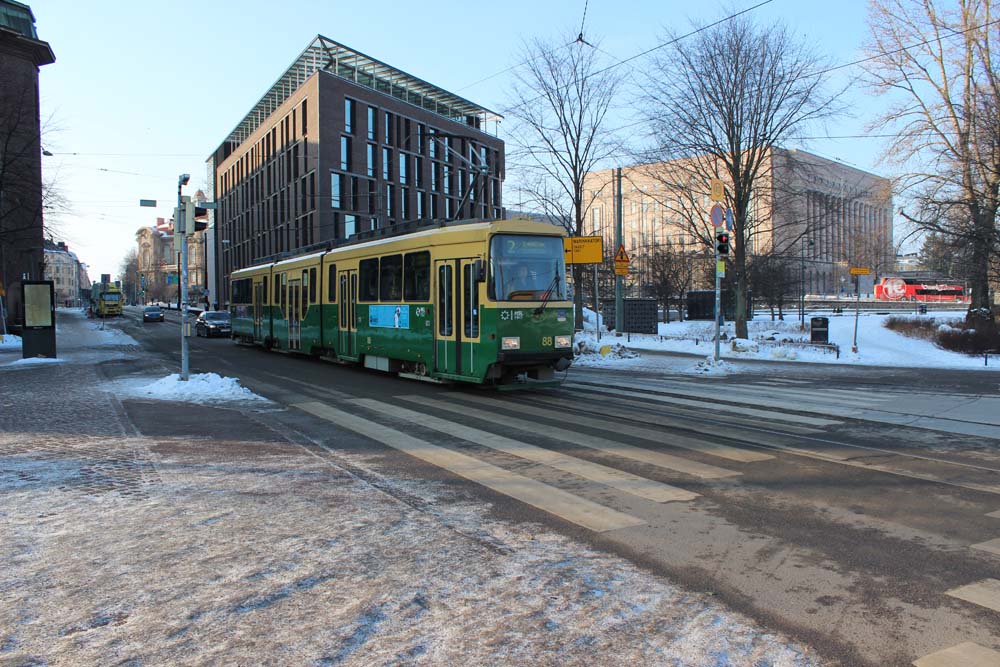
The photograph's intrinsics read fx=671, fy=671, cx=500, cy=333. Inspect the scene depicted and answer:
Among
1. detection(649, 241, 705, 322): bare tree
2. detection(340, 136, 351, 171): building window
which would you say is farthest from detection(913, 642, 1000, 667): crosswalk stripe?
detection(340, 136, 351, 171): building window

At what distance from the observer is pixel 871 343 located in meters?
25.4

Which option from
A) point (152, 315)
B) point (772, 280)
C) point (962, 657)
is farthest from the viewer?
point (152, 315)

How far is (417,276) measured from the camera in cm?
1443

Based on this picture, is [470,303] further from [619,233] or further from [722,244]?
[619,233]

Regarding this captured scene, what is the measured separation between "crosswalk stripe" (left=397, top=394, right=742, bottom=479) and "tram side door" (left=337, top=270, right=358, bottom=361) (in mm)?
6529

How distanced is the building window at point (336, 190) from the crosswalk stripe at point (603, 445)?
176ft

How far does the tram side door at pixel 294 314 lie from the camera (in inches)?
839

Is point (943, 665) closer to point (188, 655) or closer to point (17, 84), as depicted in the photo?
point (188, 655)

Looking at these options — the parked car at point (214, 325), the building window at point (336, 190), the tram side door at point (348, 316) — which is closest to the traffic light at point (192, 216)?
the tram side door at point (348, 316)

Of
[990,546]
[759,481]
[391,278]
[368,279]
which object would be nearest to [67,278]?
[368,279]

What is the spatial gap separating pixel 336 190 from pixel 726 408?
5570 cm

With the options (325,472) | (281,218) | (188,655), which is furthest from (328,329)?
(281,218)

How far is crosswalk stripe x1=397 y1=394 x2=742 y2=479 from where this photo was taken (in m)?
6.98

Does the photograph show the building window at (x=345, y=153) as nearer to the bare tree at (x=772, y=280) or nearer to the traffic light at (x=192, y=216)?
the bare tree at (x=772, y=280)
